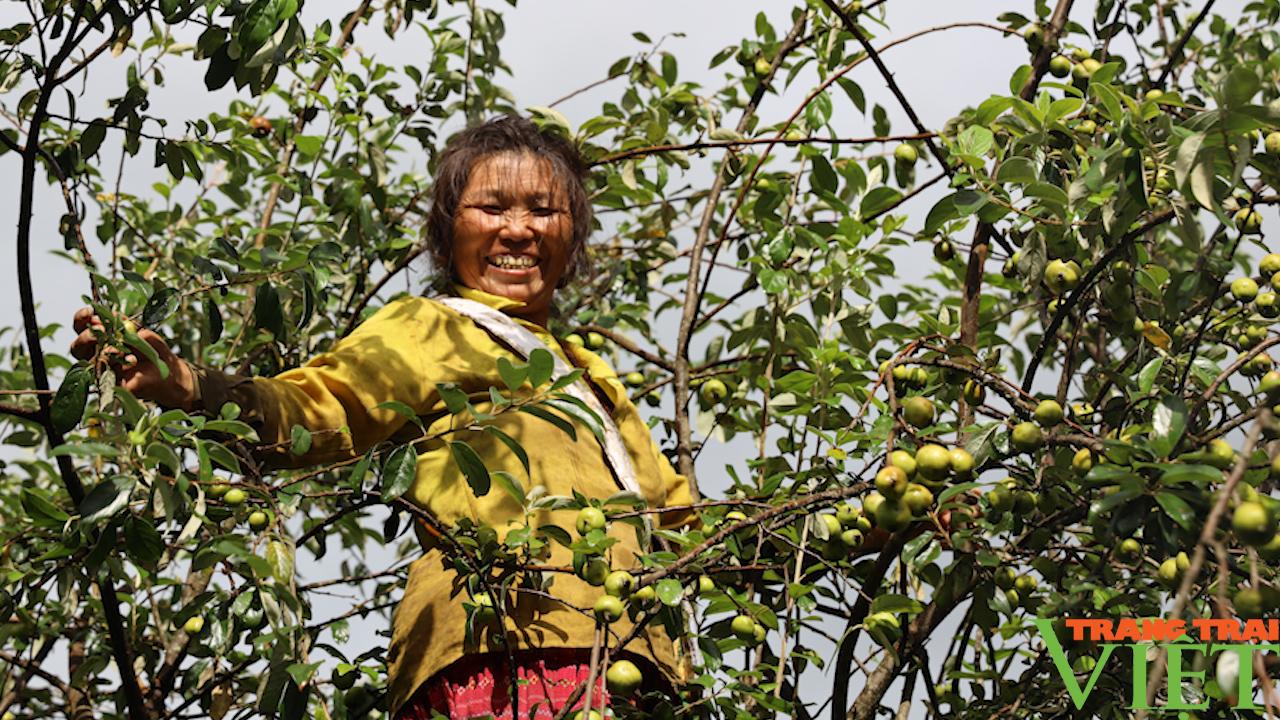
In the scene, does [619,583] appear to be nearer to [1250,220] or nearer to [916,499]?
[916,499]

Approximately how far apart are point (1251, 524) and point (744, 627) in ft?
2.79

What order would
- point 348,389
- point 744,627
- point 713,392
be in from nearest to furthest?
point 744,627
point 348,389
point 713,392

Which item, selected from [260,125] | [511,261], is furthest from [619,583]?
[260,125]

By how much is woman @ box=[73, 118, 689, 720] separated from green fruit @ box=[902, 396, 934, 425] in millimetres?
414

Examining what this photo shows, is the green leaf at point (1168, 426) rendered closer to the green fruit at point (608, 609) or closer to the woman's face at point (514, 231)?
the green fruit at point (608, 609)

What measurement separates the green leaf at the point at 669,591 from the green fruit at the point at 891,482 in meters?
0.31

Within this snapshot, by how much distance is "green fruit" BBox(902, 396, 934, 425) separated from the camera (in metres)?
1.79

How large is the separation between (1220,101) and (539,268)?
1396 mm

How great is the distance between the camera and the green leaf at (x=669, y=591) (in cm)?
175

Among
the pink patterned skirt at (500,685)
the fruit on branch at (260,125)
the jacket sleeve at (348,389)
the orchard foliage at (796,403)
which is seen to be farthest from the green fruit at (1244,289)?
the fruit on branch at (260,125)

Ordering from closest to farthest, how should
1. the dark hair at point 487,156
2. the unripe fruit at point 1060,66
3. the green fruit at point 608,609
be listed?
the green fruit at point 608,609
the unripe fruit at point 1060,66
the dark hair at point 487,156

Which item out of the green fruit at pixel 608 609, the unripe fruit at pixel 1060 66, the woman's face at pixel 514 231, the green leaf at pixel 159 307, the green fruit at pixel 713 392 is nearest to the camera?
the green fruit at pixel 608 609

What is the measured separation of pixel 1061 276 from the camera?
2.04 meters

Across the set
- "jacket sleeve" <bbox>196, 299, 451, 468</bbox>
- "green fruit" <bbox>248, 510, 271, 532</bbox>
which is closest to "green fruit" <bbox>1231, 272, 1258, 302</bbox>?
"jacket sleeve" <bbox>196, 299, 451, 468</bbox>
